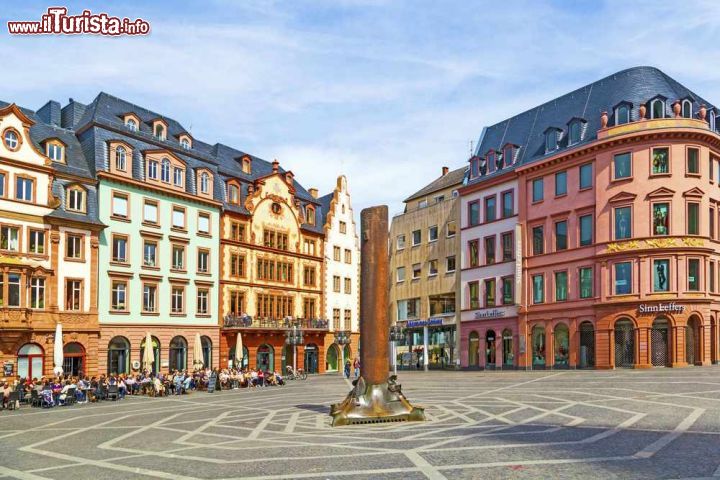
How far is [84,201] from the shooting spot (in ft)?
157

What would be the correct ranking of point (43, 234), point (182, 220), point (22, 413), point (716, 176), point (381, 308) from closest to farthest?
point (381, 308)
point (22, 413)
point (43, 234)
point (716, 176)
point (182, 220)

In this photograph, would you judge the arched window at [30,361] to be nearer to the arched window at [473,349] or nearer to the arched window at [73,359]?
the arched window at [73,359]

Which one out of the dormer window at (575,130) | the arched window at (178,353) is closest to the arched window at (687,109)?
the dormer window at (575,130)

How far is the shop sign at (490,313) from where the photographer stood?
193ft

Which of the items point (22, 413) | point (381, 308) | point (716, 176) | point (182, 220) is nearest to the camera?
point (381, 308)

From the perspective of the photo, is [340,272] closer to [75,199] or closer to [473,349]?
[473,349]

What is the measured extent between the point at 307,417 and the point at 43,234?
26383 mm

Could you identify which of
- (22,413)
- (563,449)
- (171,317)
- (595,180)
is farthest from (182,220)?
(563,449)

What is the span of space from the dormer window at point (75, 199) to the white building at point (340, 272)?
26682 mm

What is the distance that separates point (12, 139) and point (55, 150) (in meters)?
3.36

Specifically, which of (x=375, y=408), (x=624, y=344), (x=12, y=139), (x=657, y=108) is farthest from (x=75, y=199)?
(x=657, y=108)

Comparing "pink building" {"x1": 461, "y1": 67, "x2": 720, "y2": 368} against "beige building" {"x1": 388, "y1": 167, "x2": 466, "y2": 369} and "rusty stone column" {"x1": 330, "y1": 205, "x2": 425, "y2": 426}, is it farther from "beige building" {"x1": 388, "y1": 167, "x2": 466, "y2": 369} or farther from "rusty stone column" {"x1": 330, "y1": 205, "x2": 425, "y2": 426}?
"rusty stone column" {"x1": 330, "y1": 205, "x2": 425, "y2": 426}

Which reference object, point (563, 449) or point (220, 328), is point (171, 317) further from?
point (563, 449)

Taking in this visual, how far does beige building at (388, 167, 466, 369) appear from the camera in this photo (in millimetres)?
65500
